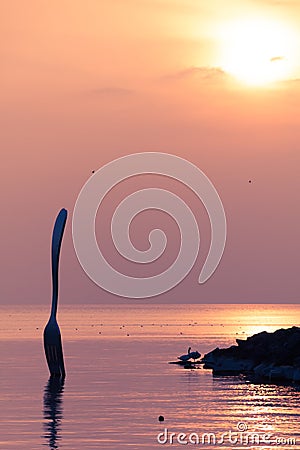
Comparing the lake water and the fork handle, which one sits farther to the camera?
the fork handle

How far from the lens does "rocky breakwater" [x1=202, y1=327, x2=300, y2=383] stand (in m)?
102

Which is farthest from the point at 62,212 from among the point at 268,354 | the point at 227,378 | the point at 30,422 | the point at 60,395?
the point at 268,354

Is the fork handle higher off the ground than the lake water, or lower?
higher

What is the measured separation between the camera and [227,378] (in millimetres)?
105125

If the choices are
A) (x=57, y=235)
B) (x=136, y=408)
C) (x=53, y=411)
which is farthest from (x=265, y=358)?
(x=53, y=411)

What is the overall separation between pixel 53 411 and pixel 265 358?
1600 inches

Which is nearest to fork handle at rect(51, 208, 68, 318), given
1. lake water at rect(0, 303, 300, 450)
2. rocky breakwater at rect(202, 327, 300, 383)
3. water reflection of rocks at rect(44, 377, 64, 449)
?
water reflection of rocks at rect(44, 377, 64, 449)

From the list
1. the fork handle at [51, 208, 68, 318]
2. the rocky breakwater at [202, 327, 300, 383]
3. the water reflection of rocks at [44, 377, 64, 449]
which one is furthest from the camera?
the rocky breakwater at [202, 327, 300, 383]

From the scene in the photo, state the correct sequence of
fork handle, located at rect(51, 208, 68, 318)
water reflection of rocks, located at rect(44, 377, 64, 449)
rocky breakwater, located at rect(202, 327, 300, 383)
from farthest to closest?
rocky breakwater, located at rect(202, 327, 300, 383), fork handle, located at rect(51, 208, 68, 318), water reflection of rocks, located at rect(44, 377, 64, 449)

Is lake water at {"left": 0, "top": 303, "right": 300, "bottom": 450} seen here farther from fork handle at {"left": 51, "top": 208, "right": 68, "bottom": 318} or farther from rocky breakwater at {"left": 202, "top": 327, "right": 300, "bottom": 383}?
fork handle at {"left": 51, "top": 208, "right": 68, "bottom": 318}

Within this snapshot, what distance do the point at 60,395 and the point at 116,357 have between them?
2044 inches

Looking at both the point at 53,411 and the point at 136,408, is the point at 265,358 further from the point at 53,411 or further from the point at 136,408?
the point at 53,411

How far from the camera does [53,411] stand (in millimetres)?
75312

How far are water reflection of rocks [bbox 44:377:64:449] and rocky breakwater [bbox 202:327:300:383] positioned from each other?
19.3m
